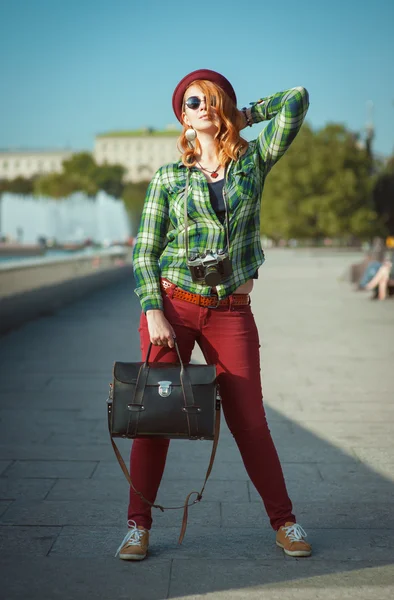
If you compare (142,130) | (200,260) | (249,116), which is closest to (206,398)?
(200,260)

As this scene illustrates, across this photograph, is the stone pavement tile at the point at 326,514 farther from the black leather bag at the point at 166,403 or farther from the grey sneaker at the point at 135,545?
the black leather bag at the point at 166,403

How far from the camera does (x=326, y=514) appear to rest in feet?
14.2

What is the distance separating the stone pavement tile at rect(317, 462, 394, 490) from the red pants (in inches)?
48.6

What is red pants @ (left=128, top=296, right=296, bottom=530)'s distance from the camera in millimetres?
3668

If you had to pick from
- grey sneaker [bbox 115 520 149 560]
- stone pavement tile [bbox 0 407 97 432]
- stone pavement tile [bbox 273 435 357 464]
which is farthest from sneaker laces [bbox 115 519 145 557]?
stone pavement tile [bbox 0 407 97 432]

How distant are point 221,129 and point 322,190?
67.2 metres

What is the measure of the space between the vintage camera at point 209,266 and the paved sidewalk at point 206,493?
3.36 feet

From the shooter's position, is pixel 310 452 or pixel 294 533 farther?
pixel 310 452

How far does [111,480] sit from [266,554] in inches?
53.5

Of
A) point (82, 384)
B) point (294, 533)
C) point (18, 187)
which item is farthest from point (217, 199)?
point (18, 187)

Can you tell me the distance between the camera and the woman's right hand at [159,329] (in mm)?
3564

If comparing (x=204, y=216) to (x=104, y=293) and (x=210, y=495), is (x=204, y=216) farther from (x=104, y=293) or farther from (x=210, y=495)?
(x=104, y=293)

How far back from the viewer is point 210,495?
4.68 m

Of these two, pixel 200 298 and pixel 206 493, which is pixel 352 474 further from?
pixel 200 298
